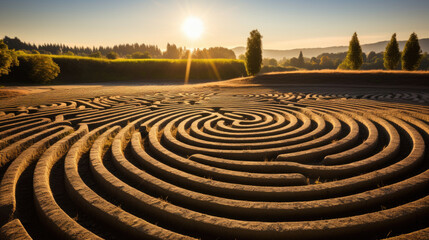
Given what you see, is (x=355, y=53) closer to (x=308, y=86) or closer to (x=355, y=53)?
(x=355, y=53)

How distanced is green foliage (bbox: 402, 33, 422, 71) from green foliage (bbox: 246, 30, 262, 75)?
2720 centimetres

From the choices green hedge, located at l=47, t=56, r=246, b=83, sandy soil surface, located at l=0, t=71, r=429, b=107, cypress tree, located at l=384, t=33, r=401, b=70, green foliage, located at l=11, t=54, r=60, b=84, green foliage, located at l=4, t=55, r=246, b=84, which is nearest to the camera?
sandy soil surface, located at l=0, t=71, r=429, b=107

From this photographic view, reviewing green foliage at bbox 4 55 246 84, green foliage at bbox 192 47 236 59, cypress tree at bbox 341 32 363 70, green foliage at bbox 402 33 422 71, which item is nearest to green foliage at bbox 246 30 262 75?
green foliage at bbox 4 55 246 84

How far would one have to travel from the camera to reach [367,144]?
5688 mm

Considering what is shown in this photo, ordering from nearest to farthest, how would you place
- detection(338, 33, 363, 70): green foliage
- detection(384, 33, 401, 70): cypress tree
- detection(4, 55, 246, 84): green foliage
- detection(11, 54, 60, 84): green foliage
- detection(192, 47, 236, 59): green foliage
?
detection(11, 54, 60, 84): green foliage < detection(384, 33, 401, 70): cypress tree < detection(338, 33, 363, 70): green foliage < detection(4, 55, 246, 84): green foliage < detection(192, 47, 236, 59): green foliage

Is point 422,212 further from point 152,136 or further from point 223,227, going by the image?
point 152,136

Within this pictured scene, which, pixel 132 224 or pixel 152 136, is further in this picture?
pixel 152 136

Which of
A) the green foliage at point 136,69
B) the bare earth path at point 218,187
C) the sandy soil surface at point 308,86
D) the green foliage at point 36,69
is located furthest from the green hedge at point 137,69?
the bare earth path at point 218,187

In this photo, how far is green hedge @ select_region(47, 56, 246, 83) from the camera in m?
47.1

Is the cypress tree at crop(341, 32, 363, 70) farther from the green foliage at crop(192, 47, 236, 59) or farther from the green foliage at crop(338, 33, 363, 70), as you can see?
the green foliage at crop(192, 47, 236, 59)

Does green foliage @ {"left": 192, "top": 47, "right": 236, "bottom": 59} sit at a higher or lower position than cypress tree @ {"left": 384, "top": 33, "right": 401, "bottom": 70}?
higher

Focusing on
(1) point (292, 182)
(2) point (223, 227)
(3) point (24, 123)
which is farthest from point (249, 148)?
(3) point (24, 123)

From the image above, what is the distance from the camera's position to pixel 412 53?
4000 cm

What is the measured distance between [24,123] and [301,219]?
31.9ft
